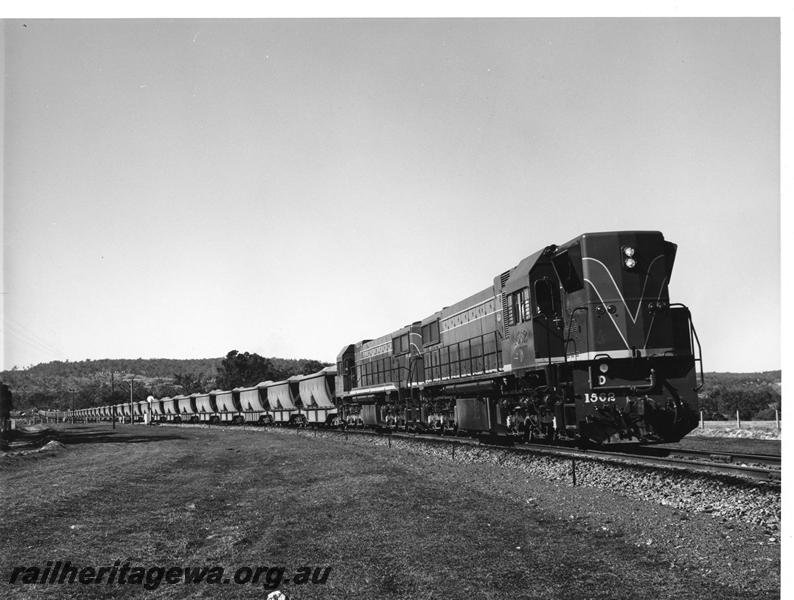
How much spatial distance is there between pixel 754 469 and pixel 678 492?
1.69 m

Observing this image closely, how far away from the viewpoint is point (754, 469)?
434 inches

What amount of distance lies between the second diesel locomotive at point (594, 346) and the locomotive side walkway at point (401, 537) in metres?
1.53

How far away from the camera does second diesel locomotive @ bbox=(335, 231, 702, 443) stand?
38.5 ft

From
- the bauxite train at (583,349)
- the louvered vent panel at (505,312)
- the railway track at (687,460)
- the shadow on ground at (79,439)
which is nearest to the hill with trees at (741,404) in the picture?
the bauxite train at (583,349)

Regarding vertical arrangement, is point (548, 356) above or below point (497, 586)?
above

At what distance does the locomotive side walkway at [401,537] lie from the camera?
6.50 metres

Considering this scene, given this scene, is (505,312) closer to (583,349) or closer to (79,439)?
(583,349)

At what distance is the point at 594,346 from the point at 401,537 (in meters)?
5.67

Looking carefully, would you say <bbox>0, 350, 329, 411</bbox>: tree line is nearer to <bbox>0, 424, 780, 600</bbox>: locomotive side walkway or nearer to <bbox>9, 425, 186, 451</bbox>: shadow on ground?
<bbox>9, 425, 186, 451</bbox>: shadow on ground

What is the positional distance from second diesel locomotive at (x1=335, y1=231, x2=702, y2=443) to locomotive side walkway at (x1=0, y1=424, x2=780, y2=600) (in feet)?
5.01

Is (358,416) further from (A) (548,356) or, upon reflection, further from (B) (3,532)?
(B) (3,532)

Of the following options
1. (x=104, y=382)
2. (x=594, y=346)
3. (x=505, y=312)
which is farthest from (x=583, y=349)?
(x=104, y=382)

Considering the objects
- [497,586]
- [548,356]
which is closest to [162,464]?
[548,356]

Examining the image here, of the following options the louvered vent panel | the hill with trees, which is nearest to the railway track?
the louvered vent panel
